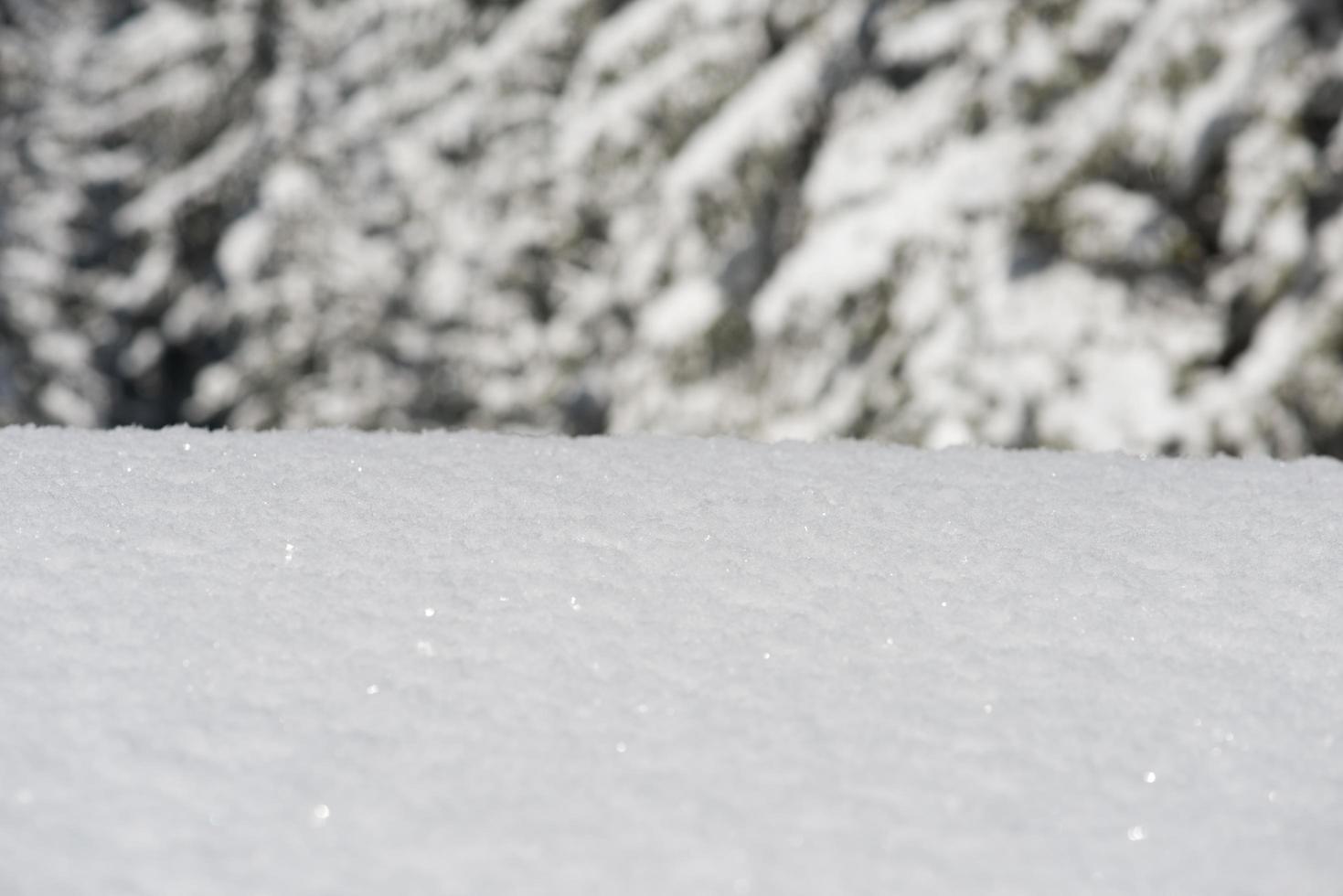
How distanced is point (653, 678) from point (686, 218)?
757 centimetres

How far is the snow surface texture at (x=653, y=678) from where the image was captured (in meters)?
1.03

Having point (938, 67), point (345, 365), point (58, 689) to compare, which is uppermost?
point (938, 67)

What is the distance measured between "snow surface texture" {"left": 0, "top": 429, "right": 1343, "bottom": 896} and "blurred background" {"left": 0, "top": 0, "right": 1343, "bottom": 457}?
496 centimetres

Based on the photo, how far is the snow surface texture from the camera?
3.39 ft

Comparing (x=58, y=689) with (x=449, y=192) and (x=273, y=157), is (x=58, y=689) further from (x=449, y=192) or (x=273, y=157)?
(x=273, y=157)

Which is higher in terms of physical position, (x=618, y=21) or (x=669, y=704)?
(x=618, y=21)

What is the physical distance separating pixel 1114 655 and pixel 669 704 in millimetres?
497

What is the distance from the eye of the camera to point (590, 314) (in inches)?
372

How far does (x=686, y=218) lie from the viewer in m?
8.65

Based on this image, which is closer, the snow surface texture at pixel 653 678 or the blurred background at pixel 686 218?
the snow surface texture at pixel 653 678

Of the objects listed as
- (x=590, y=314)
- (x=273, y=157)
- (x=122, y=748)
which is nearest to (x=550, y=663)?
(x=122, y=748)

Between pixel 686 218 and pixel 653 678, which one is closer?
pixel 653 678

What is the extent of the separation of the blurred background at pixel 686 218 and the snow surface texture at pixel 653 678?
496 centimetres

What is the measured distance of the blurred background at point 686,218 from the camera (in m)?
6.60
